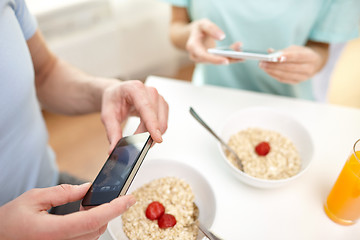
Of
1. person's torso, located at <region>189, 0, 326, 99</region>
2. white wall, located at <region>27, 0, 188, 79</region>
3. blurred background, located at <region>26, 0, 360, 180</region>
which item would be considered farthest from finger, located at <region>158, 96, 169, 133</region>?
white wall, located at <region>27, 0, 188, 79</region>

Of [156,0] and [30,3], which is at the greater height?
[30,3]

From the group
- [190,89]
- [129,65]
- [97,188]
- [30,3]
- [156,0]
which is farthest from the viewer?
[129,65]

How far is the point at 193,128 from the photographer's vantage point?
2.80 feet

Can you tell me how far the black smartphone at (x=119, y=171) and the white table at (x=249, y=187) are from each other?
0.17 m

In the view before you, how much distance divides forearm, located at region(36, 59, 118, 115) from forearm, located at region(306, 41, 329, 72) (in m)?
0.75

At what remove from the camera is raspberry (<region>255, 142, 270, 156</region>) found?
76 cm

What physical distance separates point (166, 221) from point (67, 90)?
496mm

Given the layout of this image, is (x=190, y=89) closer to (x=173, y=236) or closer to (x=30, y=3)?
(x=173, y=236)

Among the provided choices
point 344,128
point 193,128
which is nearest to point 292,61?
point 344,128

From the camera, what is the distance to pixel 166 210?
2.16 ft

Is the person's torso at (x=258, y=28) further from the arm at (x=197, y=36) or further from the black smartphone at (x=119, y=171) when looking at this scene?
the black smartphone at (x=119, y=171)

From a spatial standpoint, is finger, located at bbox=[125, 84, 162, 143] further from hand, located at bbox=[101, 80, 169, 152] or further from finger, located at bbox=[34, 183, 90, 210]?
finger, located at bbox=[34, 183, 90, 210]

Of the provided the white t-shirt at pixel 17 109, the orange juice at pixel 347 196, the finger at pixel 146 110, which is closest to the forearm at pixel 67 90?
the white t-shirt at pixel 17 109

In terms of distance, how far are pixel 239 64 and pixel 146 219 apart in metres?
0.72
